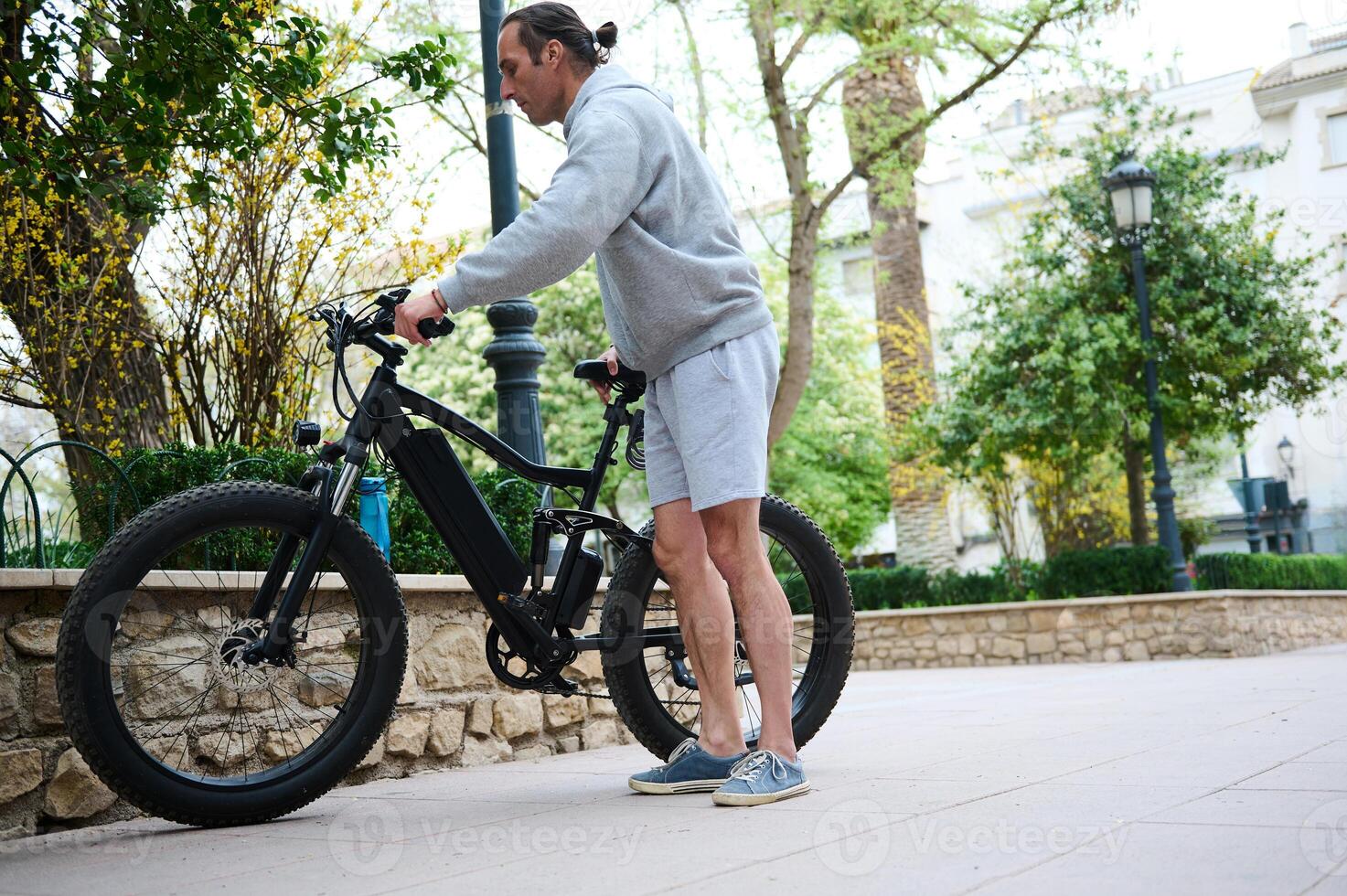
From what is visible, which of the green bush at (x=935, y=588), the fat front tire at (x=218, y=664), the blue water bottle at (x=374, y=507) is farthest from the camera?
the green bush at (x=935, y=588)

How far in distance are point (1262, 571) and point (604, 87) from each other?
1262cm

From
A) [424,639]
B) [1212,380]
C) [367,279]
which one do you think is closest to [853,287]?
[1212,380]

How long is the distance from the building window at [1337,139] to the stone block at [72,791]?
35218 millimetres

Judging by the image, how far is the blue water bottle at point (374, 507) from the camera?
14.1 feet

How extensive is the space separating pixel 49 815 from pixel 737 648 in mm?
1974

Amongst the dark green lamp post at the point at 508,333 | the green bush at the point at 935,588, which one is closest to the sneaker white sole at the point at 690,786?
the dark green lamp post at the point at 508,333

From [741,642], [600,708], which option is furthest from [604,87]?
[600,708]

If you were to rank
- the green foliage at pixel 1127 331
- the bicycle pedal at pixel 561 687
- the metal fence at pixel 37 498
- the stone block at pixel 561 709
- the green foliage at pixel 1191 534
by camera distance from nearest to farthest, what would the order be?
the bicycle pedal at pixel 561 687
the metal fence at pixel 37 498
the stone block at pixel 561 709
the green foliage at pixel 1127 331
the green foliage at pixel 1191 534

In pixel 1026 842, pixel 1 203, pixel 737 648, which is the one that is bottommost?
pixel 1026 842

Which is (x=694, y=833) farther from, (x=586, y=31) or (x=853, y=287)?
(x=853, y=287)

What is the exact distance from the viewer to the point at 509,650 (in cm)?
346

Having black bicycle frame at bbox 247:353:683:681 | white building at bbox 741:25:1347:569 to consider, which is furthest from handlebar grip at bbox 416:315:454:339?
white building at bbox 741:25:1347:569

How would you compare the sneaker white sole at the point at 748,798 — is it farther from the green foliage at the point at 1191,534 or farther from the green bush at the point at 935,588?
the green foliage at the point at 1191,534

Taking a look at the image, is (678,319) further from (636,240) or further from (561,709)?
(561,709)
